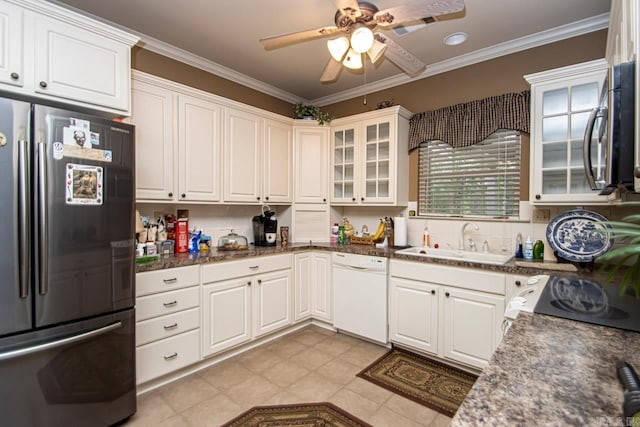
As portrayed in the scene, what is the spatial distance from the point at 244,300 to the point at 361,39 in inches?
86.6

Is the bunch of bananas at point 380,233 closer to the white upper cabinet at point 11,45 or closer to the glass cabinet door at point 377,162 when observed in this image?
the glass cabinet door at point 377,162

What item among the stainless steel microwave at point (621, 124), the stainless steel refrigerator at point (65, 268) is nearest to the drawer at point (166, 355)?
the stainless steel refrigerator at point (65, 268)

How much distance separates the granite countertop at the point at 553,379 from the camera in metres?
0.61

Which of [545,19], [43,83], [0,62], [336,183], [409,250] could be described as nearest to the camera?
[0,62]

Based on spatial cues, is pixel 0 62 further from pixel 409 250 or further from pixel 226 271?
pixel 409 250

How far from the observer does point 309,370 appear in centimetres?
246

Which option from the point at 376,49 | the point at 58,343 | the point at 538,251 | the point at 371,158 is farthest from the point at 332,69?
the point at 58,343

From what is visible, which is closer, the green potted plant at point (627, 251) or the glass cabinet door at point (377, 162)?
the green potted plant at point (627, 251)

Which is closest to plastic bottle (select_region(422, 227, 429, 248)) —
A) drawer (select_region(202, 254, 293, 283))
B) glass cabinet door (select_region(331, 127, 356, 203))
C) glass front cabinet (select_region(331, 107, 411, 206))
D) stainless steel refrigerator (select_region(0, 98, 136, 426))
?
glass front cabinet (select_region(331, 107, 411, 206))

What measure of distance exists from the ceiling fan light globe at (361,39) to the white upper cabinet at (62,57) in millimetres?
1433

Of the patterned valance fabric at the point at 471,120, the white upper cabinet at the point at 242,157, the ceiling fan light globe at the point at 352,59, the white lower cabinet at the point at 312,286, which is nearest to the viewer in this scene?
the ceiling fan light globe at the point at 352,59

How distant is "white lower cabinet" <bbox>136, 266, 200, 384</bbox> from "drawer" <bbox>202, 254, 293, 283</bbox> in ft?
0.36

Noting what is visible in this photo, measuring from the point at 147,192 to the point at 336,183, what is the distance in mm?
1957

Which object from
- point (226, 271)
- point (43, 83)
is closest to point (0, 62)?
point (43, 83)
